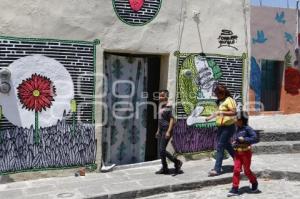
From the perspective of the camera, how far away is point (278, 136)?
10680 mm

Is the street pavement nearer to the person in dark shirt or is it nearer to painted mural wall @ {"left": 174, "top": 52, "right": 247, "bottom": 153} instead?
the person in dark shirt

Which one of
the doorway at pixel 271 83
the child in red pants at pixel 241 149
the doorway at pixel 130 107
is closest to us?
the child in red pants at pixel 241 149

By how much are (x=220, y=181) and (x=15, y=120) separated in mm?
3575

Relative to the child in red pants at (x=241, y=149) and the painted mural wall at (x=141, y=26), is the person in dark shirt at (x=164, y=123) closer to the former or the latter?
the painted mural wall at (x=141, y=26)

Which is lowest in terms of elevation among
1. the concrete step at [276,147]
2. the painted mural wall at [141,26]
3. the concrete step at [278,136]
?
the concrete step at [276,147]

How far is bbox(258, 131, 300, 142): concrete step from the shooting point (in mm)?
10625

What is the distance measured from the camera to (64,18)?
322 inches

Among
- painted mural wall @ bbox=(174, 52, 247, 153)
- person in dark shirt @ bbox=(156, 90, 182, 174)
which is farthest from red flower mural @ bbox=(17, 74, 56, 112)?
painted mural wall @ bbox=(174, 52, 247, 153)

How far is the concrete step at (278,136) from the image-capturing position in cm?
1062

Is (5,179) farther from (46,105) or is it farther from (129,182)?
(129,182)

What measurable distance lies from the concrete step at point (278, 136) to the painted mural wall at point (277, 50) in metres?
4.35

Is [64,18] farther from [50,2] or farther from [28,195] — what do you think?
[28,195]

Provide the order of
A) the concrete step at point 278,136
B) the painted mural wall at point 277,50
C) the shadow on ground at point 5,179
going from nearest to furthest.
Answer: the shadow on ground at point 5,179 < the concrete step at point 278,136 < the painted mural wall at point 277,50

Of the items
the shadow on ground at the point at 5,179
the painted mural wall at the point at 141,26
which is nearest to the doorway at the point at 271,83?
the painted mural wall at the point at 141,26
